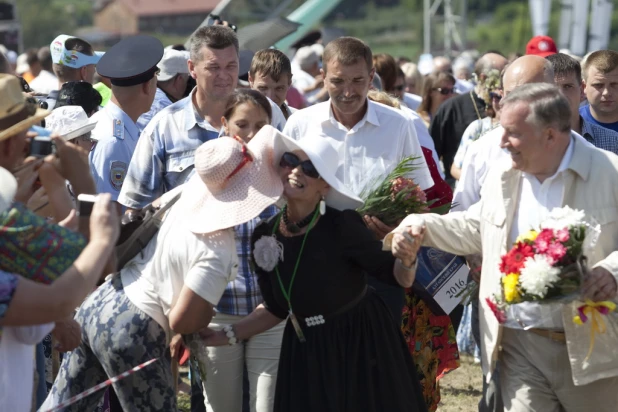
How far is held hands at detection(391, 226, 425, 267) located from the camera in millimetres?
4211

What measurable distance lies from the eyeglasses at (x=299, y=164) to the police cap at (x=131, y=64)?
8.68 feet

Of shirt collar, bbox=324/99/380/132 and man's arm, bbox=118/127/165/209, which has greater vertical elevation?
shirt collar, bbox=324/99/380/132

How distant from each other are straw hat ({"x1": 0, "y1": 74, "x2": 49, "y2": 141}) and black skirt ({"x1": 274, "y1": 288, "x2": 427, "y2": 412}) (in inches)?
60.0

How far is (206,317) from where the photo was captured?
13.9 feet

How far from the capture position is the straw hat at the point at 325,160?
13.9 ft

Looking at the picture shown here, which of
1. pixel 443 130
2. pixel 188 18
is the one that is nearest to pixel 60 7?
pixel 188 18

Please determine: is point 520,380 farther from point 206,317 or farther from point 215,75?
point 215,75

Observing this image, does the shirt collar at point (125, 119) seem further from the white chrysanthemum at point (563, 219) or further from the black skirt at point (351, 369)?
the white chrysanthemum at point (563, 219)

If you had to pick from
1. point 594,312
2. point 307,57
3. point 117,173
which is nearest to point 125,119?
point 117,173

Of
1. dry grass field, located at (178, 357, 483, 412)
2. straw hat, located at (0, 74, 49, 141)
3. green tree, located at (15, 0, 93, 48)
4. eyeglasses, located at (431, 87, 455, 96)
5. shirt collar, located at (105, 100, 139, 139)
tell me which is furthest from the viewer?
green tree, located at (15, 0, 93, 48)

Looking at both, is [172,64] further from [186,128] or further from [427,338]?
[427,338]

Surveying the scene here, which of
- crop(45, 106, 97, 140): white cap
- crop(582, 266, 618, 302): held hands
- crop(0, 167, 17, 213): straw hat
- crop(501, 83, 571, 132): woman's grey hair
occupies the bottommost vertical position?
crop(45, 106, 97, 140): white cap

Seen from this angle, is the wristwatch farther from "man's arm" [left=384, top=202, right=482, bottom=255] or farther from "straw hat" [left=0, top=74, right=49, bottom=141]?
"straw hat" [left=0, top=74, right=49, bottom=141]

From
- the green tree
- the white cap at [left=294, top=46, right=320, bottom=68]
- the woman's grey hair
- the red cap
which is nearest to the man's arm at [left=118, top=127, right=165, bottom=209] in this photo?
the woman's grey hair
